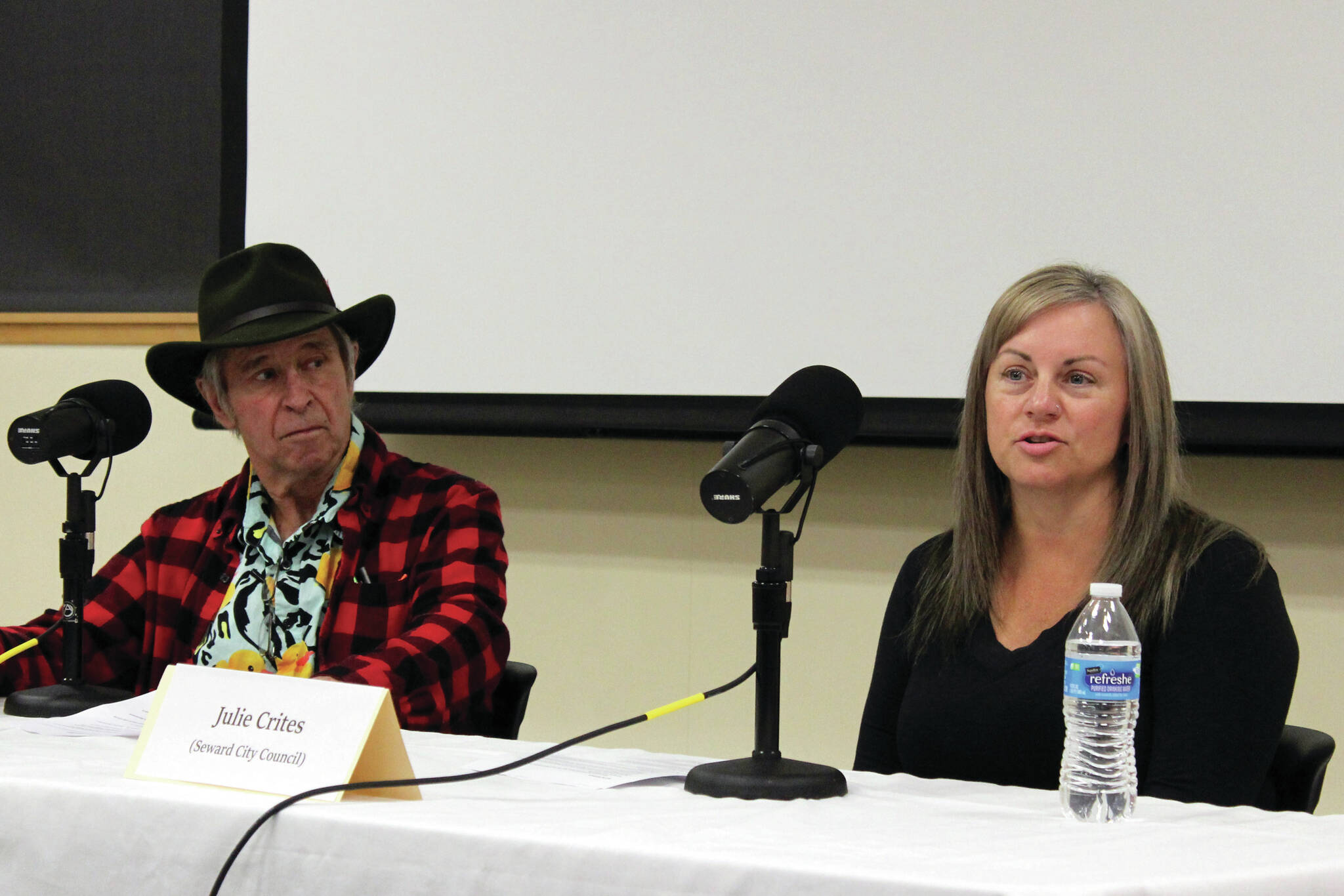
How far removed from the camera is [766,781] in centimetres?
112

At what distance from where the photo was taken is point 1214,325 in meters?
2.15

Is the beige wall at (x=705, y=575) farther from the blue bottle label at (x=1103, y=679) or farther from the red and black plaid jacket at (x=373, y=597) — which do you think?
the blue bottle label at (x=1103, y=679)

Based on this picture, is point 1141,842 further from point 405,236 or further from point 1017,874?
point 405,236

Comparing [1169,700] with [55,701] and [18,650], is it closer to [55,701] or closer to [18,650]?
[55,701]

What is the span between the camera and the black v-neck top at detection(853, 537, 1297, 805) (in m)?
1.43

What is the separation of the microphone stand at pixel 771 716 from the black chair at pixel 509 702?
71 centimetres

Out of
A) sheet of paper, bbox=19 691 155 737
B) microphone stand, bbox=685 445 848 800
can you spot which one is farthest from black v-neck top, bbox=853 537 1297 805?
sheet of paper, bbox=19 691 155 737

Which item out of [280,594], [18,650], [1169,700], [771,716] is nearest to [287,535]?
[280,594]

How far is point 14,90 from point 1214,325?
263 cm

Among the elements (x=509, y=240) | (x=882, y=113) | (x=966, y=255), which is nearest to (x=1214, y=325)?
(x=966, y=255)

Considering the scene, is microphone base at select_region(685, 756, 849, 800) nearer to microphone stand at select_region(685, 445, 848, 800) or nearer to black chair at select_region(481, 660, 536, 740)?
microphone stand at select_region(685, 445, 848, 800)

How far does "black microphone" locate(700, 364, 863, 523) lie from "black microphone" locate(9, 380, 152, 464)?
0.99 metres

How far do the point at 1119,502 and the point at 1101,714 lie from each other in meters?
0.49

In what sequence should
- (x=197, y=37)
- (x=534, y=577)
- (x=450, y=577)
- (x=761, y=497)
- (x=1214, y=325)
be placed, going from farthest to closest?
1. (x=197, y=37)
2. (x=534, y=577)
3. (x=1214, y=325)
4. (x=450, y=577)
5. (x=761, y=497)
